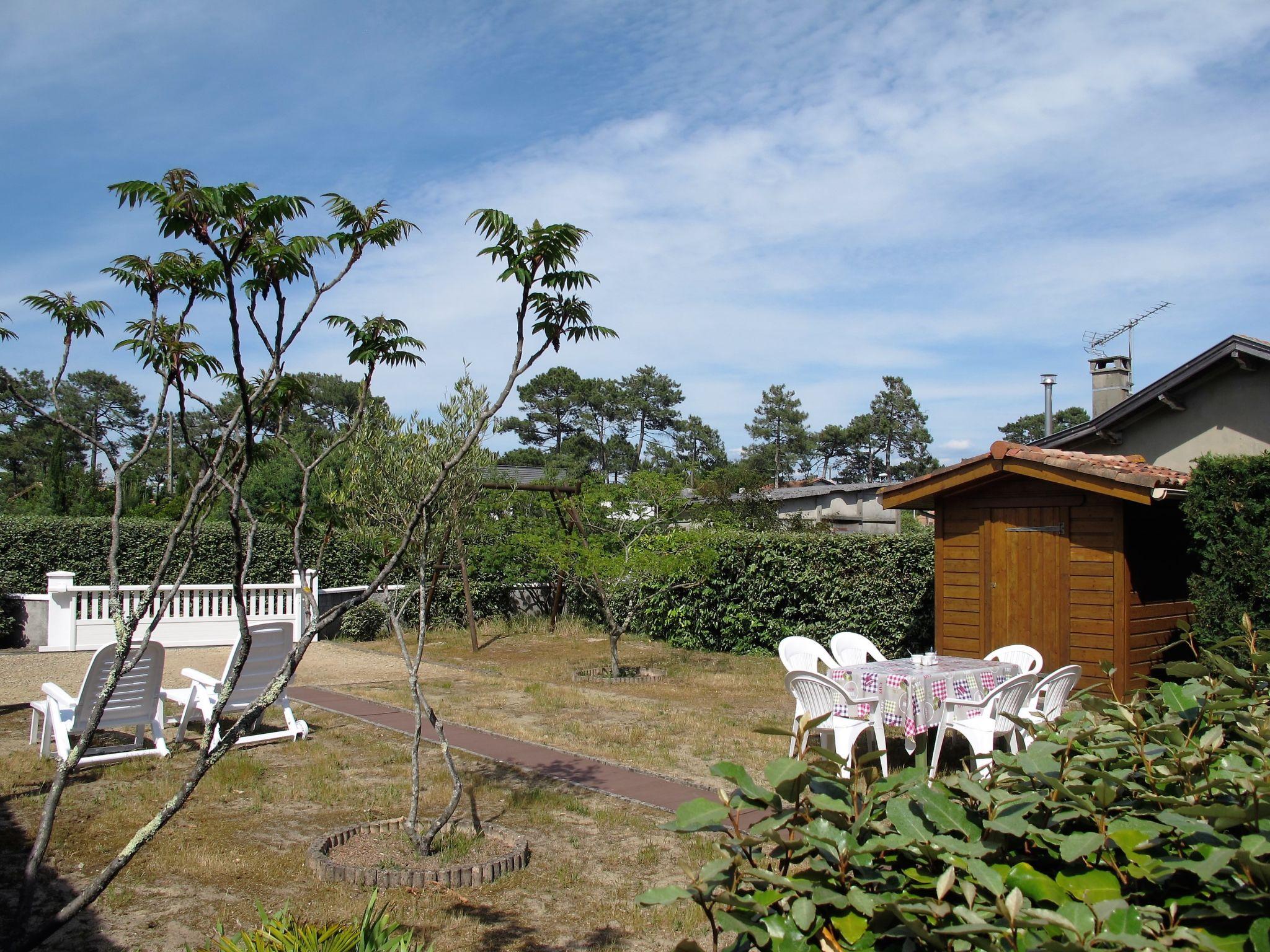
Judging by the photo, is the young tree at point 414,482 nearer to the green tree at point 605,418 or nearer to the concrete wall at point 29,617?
the concrete wall at point 29,617

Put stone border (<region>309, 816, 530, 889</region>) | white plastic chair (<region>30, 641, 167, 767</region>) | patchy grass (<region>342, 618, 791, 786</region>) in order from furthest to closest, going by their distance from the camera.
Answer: patchy grass (<region>342, 618, 791, 786</region>) → white plastic chair (<region>30, 641, 167, 767</region>) → stone border (<region>309, 816, 530, 889</region>)

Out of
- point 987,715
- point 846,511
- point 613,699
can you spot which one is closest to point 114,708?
point 613,699

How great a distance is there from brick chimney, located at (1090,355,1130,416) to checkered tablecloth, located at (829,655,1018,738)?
33.9ft

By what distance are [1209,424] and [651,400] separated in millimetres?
43938

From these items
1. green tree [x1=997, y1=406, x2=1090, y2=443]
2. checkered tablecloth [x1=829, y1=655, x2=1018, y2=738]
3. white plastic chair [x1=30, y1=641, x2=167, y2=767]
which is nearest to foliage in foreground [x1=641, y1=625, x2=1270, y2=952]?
checkered tablecloth [x1=829, y1=655, x2=1018, y2=738]

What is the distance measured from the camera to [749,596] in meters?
14.2

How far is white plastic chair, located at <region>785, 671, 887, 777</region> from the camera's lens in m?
6.52

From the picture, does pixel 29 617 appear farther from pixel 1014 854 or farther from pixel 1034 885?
pixel 1034 885

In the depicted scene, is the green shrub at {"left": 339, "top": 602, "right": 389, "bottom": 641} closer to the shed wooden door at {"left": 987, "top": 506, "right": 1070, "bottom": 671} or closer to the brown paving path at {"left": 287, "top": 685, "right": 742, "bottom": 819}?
the brown paving path at {"left": 287, "top": 685, "right": 742, "bottom": 819}

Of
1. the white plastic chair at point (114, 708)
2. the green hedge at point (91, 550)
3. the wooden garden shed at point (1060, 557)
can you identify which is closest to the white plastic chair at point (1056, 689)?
the wooden garden shed at point (1060, 557)

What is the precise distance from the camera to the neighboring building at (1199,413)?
11086 millimetres

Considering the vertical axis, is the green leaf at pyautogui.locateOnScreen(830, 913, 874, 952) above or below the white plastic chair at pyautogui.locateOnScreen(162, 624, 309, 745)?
above

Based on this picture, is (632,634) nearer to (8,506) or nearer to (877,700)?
(877,700)

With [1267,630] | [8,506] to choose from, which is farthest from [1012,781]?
[8,506]
